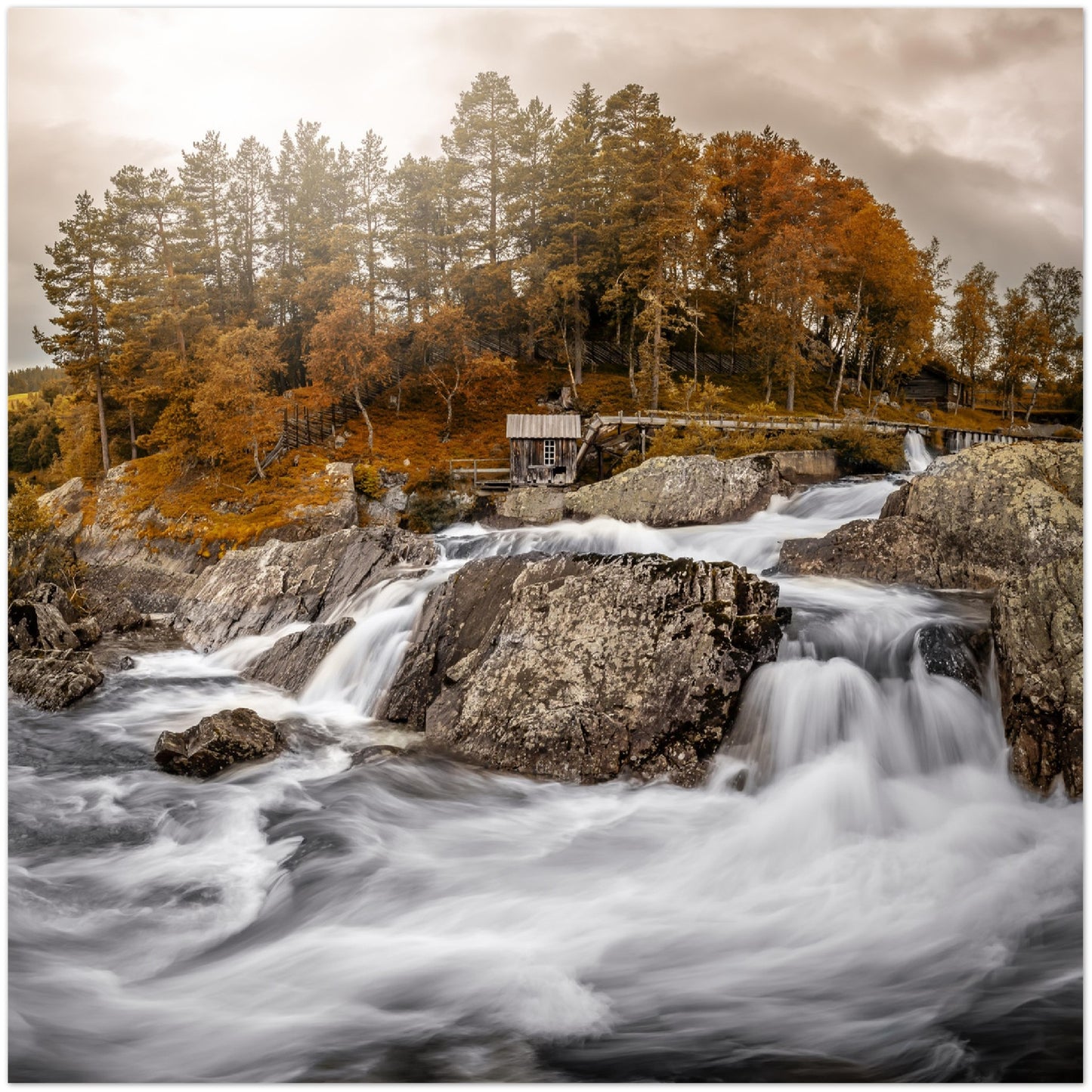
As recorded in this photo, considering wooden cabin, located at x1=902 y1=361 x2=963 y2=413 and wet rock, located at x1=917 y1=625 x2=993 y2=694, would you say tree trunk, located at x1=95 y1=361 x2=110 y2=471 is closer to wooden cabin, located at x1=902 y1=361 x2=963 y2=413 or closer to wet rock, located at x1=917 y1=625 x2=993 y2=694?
wet rock, located at x1=917 y1=625 x2=993 y2=694

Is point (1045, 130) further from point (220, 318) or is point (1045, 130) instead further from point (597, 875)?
point (220, 318)

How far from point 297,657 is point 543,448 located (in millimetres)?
11290

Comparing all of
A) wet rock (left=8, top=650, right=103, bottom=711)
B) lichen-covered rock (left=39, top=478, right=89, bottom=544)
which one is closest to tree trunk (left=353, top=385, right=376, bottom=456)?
lichen-covered rock (left=39, top=478, right=89, bottom=544)

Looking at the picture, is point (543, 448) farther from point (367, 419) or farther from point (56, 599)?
point (56, 599)

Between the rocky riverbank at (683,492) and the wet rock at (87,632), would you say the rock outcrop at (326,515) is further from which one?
the rocky riverbank at (683,492)

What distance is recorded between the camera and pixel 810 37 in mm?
6488

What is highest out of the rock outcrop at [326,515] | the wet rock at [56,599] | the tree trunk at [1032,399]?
the tree trunk at [1032,399]

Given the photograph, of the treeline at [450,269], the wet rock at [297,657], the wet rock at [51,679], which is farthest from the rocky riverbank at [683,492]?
the wet rock at [51,679]

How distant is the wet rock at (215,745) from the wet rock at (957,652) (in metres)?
6.33

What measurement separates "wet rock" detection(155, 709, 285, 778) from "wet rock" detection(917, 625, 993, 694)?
6327 millimetres

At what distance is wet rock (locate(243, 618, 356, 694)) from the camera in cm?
995

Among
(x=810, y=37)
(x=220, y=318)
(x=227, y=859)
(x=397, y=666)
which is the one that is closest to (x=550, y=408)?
(x=220, y=318)

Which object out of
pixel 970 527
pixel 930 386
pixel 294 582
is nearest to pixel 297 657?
pixel 294 582

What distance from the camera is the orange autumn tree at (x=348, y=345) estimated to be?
67.4ft
